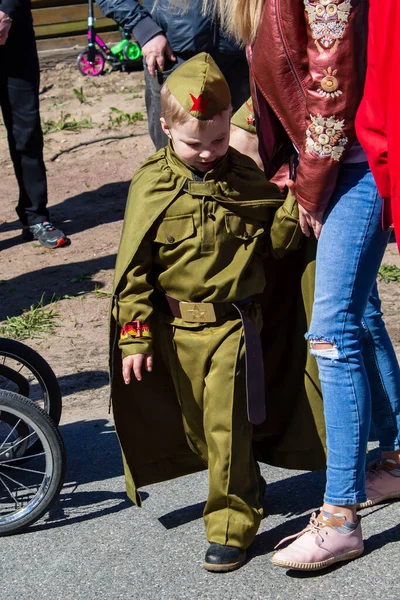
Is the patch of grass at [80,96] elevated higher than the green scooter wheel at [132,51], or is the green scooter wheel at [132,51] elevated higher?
the green scooter wheel at [132,51]

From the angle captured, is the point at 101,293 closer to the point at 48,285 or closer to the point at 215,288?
the point at 48,285

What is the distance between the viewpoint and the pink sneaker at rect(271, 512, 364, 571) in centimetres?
296

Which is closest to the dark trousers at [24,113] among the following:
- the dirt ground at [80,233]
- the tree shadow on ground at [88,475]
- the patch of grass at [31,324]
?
the dirt ground at [80,233]

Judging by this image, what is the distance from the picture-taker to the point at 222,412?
304 cm

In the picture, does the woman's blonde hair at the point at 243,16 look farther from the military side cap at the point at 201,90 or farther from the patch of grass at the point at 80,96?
the patch of grass at the point at 80,96

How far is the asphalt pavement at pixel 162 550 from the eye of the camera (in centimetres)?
297

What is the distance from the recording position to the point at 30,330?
209 inches

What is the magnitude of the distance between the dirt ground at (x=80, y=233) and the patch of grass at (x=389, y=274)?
8 centimetres

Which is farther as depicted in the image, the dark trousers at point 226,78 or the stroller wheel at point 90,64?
the stroller wheel at point 90,64

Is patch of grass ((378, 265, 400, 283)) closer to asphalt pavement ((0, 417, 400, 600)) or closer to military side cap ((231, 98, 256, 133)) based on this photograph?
asphalt pavement ((0, 417, 400, 600))

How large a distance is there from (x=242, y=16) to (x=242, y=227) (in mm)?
642

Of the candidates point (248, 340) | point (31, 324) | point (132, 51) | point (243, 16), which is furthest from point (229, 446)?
point (132, 51)

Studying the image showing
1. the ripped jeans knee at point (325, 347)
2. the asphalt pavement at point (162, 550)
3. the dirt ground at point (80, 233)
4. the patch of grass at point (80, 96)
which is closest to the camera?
the ripped jeans knee at point (325, 347)

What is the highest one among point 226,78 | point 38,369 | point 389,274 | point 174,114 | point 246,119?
point 174,114
